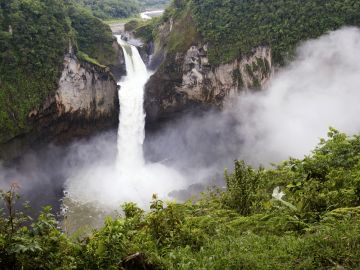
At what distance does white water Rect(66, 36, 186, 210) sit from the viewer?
26578 millimetres

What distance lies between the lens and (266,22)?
31312 millimetres

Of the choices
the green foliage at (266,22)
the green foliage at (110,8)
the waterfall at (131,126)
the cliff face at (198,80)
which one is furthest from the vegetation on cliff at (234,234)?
the green foliage at (110,8)

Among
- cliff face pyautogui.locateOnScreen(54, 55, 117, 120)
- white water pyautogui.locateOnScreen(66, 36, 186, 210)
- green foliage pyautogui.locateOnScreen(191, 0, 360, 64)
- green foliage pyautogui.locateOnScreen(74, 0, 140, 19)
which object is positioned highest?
green foliage pyautogui.locateOnScreen(74, 0, 140, 19)

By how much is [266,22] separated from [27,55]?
18.0 meters

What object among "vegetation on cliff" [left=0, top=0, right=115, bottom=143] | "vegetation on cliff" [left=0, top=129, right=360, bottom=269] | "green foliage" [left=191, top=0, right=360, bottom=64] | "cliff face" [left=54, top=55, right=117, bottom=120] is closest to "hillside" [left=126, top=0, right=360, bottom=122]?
"green foliage" [left=191, top=0, right=360, bottom=64]

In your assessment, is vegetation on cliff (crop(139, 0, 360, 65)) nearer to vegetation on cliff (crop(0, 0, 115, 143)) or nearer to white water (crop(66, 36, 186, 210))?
white water (crop(66, 36, 186, 210))

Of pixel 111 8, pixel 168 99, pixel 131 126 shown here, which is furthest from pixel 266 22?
pixel 111 8

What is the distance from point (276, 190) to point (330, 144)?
197 centimetres

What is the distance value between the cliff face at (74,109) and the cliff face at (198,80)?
11.1ft

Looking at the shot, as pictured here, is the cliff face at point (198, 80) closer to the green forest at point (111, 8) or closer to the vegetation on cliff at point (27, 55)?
the vegetation on cliff at point (27, 55)

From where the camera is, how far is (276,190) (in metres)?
11.5

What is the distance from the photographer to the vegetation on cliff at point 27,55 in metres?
27.3

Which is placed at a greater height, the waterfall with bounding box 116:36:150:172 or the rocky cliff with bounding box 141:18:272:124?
the rocky cliff with bounding box 141:18:272:124

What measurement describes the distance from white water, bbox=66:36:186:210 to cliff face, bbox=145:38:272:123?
162 centimetres
